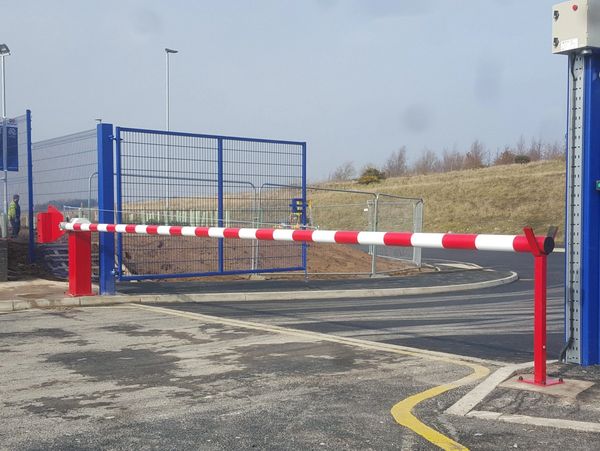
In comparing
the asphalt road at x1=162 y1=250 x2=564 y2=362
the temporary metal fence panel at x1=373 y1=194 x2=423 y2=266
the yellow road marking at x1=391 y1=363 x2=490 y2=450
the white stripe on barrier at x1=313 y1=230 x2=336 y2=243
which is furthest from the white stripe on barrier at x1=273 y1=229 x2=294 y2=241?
the temporary metal fence panel at x1=373 y1=194 x2=423 y2=266

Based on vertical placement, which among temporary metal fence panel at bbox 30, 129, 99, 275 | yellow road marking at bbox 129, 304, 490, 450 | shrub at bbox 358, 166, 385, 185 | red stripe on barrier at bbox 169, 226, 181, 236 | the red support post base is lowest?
yellow road marking at bbox 129, 304, 490, 450

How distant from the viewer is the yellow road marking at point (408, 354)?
14.8 feet

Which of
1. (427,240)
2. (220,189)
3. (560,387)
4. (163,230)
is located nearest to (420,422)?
(560,387)

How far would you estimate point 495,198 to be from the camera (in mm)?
54750

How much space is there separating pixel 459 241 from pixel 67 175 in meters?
10.4

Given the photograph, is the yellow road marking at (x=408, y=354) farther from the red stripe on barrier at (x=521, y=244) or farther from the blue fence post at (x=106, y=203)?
the red stripe on barrier at (x=521, y=244)

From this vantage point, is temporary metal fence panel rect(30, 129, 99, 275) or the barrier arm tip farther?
temporary metal fence panel rect(30, 129, 99, 275)

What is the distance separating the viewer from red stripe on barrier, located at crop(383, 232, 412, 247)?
6.33m

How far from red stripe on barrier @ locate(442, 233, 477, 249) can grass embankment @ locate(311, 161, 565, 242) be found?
136ft

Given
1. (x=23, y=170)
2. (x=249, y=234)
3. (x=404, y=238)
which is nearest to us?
(x=404, y=238)

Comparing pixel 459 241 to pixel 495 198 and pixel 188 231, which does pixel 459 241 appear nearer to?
pixel 188 231

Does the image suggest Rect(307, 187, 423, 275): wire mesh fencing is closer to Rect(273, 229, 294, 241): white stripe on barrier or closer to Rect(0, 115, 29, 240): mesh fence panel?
Rect(0, 115, 29, 240): mesh fence panel

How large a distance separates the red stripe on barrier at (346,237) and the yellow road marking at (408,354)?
126 cm

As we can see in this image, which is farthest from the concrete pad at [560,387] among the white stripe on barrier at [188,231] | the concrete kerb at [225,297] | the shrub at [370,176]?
the shrub at [370,176]
